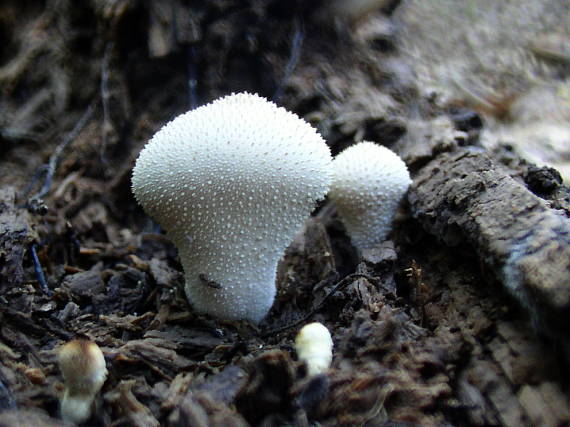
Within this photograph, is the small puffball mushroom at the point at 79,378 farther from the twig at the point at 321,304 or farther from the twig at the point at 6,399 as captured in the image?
the twig at the point at 321,304

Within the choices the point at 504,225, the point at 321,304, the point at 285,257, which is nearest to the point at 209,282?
the point at 321,304

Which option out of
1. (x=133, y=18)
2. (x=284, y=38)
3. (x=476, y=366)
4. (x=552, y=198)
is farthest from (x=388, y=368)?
(x=133, y=18)

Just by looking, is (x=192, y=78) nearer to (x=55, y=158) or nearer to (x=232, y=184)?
(x=55, y=158)

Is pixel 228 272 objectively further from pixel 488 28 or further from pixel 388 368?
pixel 488 28

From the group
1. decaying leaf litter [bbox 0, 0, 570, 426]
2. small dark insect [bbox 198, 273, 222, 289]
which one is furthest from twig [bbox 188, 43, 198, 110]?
small dark insect [bbox 198, 273, 222, 289]

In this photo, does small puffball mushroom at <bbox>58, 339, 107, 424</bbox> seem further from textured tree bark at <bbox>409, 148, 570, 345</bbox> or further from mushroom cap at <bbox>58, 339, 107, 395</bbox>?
textured tree bark at <bbox>409, 148, 570, 345</bbox>

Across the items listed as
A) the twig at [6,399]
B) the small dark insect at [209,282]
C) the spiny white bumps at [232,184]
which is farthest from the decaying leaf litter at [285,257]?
the spiny white bumps at [232,184]

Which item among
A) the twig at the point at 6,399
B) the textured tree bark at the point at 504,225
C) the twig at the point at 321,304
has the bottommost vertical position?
the twig at the point at 321,304
